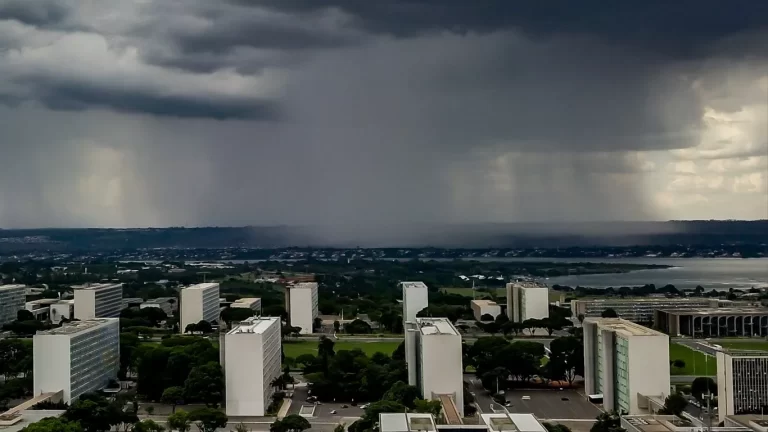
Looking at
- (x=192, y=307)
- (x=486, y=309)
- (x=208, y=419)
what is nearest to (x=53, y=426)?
(x=208, y=419)

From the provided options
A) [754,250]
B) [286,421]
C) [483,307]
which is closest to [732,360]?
[286,421]

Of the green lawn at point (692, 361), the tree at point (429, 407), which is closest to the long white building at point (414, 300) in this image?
the green lawn at point (692, 361)

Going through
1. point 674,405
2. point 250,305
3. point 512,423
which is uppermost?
point 512,423

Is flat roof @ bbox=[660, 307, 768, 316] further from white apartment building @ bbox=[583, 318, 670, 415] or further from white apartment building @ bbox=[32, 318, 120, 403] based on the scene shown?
white apartment building @ bbox=[32, 318, 120, 403]

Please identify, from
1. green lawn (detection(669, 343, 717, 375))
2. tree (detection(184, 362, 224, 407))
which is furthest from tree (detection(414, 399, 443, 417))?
green lawn (detection(669, 343, 717, 375))

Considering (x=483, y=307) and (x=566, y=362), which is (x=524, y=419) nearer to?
(x=566, y=362)

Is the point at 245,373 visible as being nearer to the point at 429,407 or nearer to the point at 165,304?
the point at 429,407
